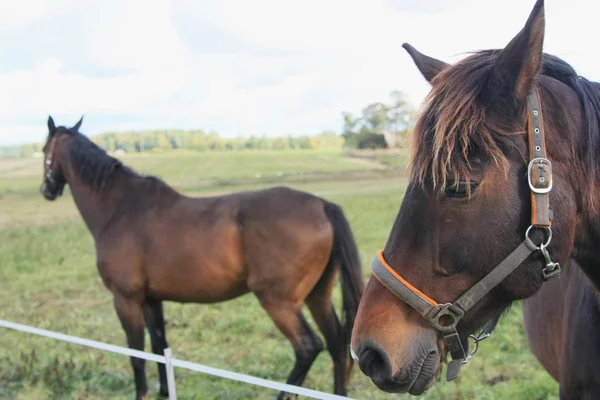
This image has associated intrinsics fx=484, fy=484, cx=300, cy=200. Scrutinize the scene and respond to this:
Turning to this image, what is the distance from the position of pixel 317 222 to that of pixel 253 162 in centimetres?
4342

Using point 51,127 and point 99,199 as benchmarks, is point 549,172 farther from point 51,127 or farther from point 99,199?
point 51,127

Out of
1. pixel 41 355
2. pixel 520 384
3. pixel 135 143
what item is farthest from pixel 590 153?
pixel 135 143

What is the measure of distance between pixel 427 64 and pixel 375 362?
101 centimetres

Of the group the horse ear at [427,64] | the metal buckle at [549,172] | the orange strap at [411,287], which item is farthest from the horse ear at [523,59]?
the orange strap at [411,287]

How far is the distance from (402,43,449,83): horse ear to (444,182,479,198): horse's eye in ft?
1.67

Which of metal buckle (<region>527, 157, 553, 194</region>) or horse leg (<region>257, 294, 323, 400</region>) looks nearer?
metal buckle (<region>527, 157, 553, 194</region>)

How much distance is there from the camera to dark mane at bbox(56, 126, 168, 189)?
486 centimetres

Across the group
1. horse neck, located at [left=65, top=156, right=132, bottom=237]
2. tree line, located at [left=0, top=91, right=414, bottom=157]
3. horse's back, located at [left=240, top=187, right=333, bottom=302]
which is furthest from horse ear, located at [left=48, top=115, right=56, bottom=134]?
tree line, located at [left=0, top=91, right=414, bottom=157]

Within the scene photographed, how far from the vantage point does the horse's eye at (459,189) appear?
1.30 meters

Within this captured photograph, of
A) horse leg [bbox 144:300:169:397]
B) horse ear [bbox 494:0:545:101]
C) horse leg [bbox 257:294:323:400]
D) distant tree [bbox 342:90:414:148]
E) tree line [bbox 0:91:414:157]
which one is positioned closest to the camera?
horse ear [bbox 494:0:545:101]

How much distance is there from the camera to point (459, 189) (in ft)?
4.29

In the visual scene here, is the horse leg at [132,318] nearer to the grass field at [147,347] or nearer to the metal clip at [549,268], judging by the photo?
the grass field at [147,347]

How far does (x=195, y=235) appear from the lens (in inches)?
169

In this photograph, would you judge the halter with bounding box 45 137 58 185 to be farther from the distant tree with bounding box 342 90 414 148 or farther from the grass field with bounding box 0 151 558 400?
the distant tree with bounding box 342 90 414 148
